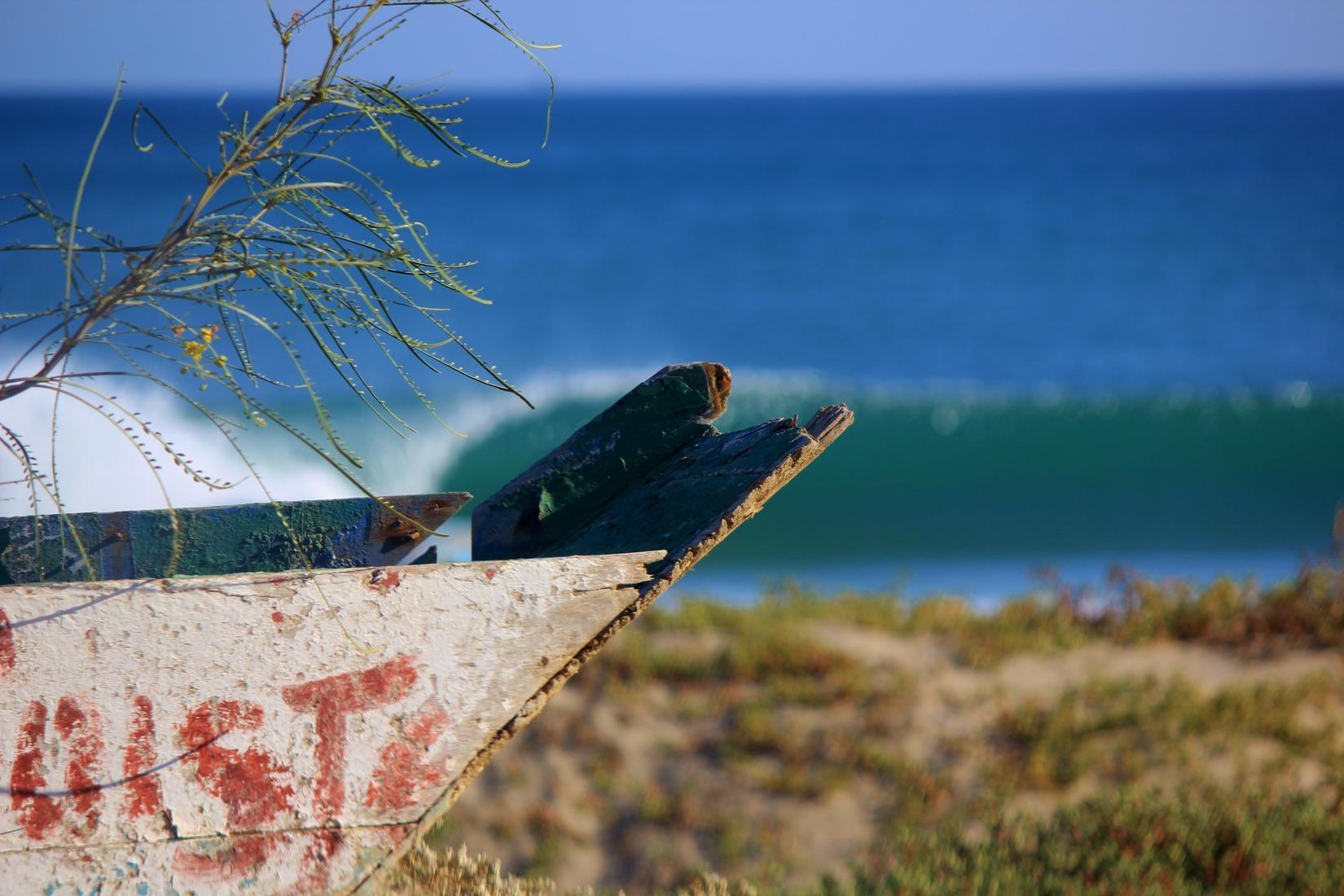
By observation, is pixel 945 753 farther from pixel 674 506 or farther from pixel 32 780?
pixel 32 780

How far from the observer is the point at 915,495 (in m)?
11.1

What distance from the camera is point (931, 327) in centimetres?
1917

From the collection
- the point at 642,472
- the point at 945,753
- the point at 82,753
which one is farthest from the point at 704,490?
the point at 945,753

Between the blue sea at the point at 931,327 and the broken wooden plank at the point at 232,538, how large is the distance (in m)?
4.37

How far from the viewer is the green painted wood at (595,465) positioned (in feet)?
7.04

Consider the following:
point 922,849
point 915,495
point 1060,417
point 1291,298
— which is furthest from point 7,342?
point 1291,298

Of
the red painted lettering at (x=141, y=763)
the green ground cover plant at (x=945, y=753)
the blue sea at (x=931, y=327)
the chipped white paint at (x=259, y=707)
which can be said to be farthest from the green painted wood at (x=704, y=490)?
the blue sea at (x=931, y=327)

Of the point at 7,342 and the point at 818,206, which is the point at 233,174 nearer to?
the point at 7,342

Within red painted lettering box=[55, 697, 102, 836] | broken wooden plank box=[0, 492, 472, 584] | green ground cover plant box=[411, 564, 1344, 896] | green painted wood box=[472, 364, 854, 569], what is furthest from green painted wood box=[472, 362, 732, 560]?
green ground cover plant box=[411, 564, 1344, 896]

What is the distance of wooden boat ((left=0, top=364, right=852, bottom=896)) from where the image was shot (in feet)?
4.69

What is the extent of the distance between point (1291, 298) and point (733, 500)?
22071mm

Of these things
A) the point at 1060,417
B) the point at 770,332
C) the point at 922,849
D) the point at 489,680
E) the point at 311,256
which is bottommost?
the point at 922,849

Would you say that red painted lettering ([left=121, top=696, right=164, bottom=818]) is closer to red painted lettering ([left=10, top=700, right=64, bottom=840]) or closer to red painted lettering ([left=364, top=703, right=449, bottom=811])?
red painted lettering ([left=10, top=700, right=64, bottom=840])

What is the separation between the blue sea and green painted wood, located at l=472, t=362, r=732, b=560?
479 centimetres
